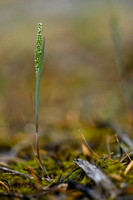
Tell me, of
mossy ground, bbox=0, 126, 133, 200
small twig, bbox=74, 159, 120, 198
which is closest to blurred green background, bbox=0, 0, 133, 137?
mossy ground, bbox=0, 126, 133, 200

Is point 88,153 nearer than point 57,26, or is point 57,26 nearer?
point 88,153

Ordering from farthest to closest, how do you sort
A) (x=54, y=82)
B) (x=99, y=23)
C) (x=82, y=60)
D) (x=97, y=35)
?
(x=99, y=23), (x=97, y=35), (x=82, y=60), (x=54, y=82)

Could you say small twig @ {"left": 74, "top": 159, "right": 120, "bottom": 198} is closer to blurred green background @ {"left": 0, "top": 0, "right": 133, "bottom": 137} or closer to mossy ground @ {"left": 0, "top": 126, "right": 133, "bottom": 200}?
mossy ground @ {"left": 0, "top": 126, "right": 133, "bottom": 200}

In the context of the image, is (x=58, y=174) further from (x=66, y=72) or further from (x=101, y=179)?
(x=66, y=72)

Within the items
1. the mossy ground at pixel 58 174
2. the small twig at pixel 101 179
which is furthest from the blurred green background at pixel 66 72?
the small twig at pixel 101 179

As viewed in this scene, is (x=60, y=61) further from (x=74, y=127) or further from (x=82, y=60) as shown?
(x=74, y=127)

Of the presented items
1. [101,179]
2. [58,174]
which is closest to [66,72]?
[58,174]

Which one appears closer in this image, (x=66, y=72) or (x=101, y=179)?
(x=101, y=179)

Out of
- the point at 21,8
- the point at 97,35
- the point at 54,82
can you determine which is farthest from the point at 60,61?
the point at 21,8
